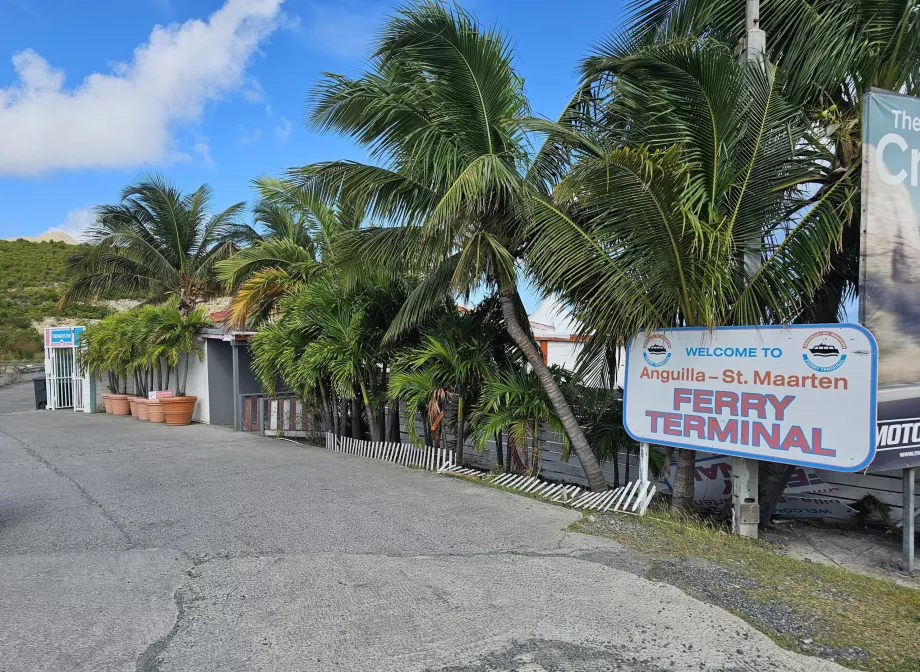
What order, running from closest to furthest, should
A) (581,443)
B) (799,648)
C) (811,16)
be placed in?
(799,648)
(811,16)
(581,443)

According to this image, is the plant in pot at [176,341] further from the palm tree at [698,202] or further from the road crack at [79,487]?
the palm tree at [698,202]

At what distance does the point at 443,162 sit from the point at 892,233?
4.50m

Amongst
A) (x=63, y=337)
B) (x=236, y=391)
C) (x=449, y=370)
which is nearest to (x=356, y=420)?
(x=449, y=370)

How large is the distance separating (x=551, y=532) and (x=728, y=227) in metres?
3.36

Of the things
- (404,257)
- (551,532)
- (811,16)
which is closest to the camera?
(551,532)

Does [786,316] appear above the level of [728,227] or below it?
below

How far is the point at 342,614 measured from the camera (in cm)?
441

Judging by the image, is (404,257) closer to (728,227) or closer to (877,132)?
(728,227)

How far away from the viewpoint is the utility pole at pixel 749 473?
6488 mm

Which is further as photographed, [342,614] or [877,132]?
[877,132]

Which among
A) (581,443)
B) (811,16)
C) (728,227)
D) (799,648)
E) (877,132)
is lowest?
(799,648)

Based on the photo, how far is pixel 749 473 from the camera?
21.3 feet

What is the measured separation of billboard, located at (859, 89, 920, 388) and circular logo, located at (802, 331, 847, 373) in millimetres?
438

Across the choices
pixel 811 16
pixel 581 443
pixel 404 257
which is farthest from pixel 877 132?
pixel 404 257
